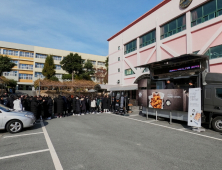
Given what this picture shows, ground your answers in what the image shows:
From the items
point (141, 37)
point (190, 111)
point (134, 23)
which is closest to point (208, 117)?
point (190, 111)

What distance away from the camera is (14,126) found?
24.7ft

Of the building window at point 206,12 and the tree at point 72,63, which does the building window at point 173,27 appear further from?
the tree at point 72,63

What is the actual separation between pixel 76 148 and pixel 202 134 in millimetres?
5711

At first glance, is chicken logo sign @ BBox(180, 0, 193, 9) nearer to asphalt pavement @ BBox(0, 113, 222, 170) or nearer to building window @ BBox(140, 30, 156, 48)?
building window @ BBox(140, 30, 156, 48)

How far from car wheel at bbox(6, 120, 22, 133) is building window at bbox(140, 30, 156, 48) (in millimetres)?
18559

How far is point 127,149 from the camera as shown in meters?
5.12

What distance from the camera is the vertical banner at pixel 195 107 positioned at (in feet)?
25.1

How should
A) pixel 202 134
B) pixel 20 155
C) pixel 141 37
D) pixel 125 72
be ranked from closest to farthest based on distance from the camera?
pixel 20 155
pixel 202 134
pixel 141 37
pixel 125 72

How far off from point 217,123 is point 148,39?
54.8ft

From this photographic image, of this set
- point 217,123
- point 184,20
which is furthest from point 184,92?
point 184,20

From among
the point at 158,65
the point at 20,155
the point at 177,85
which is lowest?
the point at 20,155

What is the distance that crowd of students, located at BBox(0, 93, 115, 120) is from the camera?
10.8m

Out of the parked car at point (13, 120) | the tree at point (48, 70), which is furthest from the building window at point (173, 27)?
the tree at point (48, 70)

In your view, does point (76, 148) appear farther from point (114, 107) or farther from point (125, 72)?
point (125, 72)
